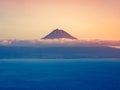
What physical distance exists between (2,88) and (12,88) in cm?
68

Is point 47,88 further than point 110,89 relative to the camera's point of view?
Yes

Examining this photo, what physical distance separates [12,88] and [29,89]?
1229 mm

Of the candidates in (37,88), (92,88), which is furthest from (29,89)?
(92,88)

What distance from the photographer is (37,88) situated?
20859 millimetres

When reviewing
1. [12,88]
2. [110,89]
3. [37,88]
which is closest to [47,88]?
[37,88]

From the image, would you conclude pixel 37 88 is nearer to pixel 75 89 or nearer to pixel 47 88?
pixel 47 88

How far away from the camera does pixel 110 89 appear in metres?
19.7

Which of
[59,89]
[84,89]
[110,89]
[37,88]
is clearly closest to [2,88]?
Result: [37,88]

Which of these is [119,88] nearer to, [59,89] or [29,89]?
[59,89]

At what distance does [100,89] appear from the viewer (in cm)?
2003

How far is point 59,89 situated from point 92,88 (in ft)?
6.60

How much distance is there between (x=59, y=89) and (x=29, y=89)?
5.82ft

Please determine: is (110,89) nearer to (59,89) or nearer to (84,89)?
(84,89)

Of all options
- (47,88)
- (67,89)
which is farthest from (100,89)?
(47,88)
